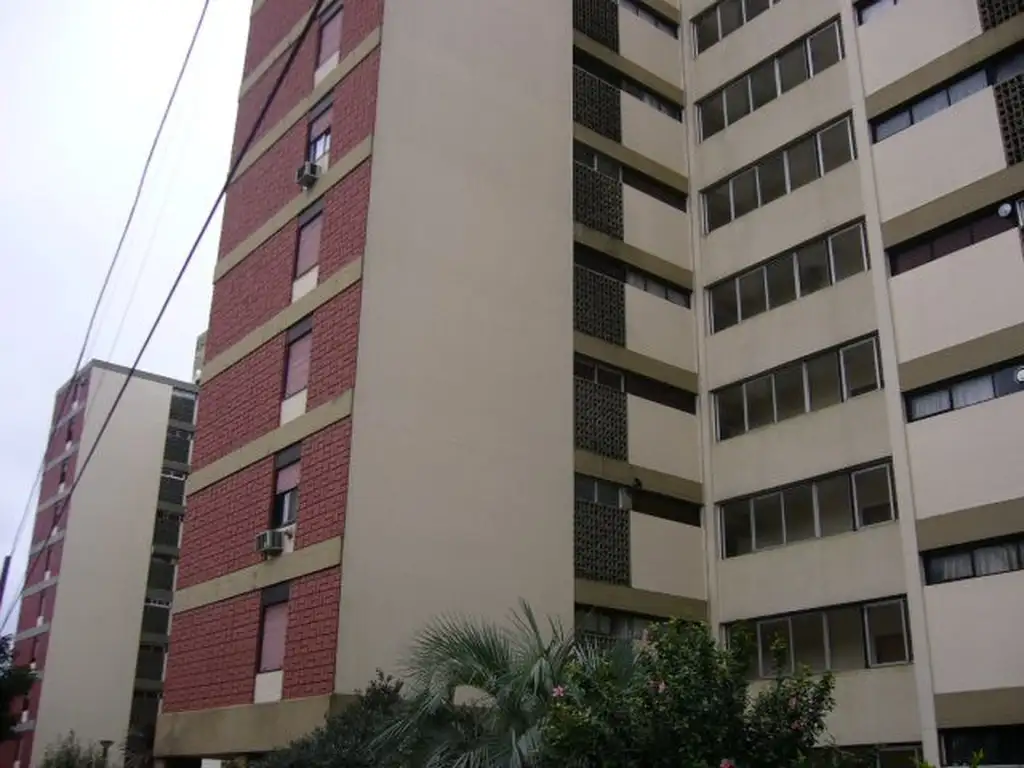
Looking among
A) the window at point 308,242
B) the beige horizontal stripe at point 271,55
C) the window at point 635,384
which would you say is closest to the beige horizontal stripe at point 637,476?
the window at point 635,384

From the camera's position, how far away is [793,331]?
23.1 metres

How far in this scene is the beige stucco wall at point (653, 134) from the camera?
26094 millimetres

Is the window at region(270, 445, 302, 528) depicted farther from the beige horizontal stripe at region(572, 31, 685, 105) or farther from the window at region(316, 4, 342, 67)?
the beige horizontal stripe at region(572, 31, 685, 105)

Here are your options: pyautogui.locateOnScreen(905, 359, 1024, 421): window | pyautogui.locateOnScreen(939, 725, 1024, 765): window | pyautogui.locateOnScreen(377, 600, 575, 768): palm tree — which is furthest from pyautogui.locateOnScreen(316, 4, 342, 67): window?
pyautogui.locateOnScreen(939, 725, 1024, 765): window

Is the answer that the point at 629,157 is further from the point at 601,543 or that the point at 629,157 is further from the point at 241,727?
the point at 241,727

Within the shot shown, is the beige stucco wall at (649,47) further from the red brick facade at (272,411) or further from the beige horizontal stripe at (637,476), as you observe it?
the beige horizontal stripe at (637,476)

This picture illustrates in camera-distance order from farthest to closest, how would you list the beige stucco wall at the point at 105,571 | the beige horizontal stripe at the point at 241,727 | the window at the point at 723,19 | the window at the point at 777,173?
the beige stucco wall at the point at 105,571 < the window at the point at 723,19 < the window at the point at 777,173 < the beige horizontal stripe at the point at 241,727

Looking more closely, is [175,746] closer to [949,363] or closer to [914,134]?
[949,363]

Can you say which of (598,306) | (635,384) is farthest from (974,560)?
(598,306)

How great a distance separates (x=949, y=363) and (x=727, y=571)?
6.49m

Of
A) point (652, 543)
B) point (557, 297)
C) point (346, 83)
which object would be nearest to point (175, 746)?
point (652, 543)

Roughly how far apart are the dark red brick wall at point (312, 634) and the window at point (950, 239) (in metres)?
12.2

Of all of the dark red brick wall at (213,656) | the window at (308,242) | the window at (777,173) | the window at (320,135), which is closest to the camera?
the dark red brick wall at (213,656)

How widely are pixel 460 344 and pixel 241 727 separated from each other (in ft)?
26.2
